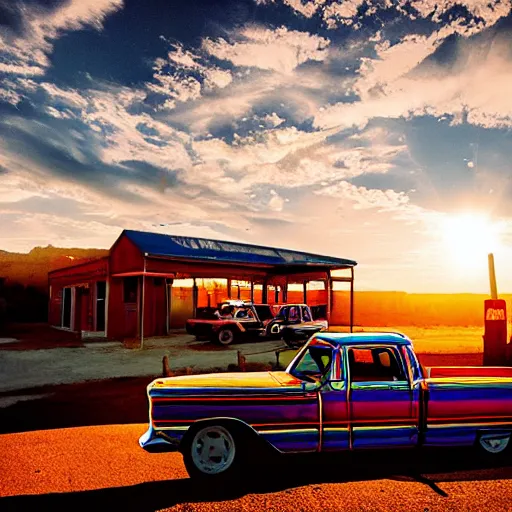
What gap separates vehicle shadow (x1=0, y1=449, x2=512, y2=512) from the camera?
451 cm

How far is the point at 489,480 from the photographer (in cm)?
505

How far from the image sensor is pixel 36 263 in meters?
63.3

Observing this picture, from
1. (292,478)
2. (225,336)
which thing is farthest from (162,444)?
(225,336)

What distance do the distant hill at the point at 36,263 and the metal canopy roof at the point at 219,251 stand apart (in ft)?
75.4

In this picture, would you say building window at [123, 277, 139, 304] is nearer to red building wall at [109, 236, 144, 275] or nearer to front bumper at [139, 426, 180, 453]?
red building wall at [109, 236, 144, 275]

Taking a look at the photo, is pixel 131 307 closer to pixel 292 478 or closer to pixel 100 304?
pixel 100 304

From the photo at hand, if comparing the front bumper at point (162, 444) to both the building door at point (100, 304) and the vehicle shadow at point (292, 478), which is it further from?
the building door at point (100, 304)

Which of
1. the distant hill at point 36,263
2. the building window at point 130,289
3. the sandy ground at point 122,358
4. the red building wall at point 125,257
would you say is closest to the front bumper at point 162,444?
the sandy ground at point 122,358

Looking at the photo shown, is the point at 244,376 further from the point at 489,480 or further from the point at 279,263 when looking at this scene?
the point at 279,263

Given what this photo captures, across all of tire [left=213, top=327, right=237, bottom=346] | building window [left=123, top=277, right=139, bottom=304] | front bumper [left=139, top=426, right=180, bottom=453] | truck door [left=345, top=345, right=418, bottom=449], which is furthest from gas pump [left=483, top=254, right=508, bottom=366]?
building window [left=123, top=277, right=139, bottom=304]

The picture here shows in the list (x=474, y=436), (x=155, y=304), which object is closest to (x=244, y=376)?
(x=474, y=436)

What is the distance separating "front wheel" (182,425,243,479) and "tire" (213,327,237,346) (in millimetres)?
14105

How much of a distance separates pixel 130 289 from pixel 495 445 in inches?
754

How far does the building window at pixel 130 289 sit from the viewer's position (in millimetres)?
22445
